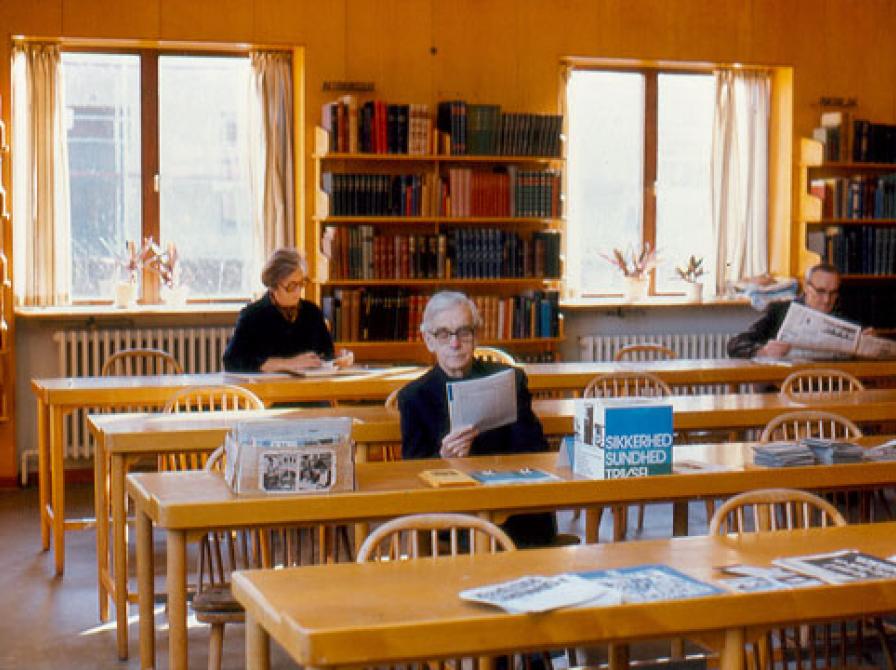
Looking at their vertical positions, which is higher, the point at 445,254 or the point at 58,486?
the point at 445,254

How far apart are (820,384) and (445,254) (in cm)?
264

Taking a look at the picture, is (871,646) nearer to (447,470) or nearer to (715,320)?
(447,470)

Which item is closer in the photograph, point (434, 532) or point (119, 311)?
point (434, 532)

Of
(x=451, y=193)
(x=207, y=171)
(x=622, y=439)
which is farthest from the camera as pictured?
(x=207, y=171)

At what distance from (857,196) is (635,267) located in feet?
5.16

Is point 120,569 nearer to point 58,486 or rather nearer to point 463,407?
point 58,486

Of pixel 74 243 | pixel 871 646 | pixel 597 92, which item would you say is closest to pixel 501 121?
pixel 597 92

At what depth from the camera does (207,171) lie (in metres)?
8.77

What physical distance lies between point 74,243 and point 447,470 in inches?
197

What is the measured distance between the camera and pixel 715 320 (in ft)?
31.5

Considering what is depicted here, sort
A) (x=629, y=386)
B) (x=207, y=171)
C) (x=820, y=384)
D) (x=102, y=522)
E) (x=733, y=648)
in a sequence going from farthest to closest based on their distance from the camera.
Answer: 1. (x=207, y=171)
2. (x=629, y=386)
3. (x=820, y=384)
4. (x=102, y=522)
5. (x=733, y=648)

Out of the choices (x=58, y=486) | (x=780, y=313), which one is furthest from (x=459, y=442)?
(x=780, y=313)

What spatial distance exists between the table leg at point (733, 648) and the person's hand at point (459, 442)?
1704 millimetres

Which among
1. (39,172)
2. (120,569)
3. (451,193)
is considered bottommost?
(120,569)
